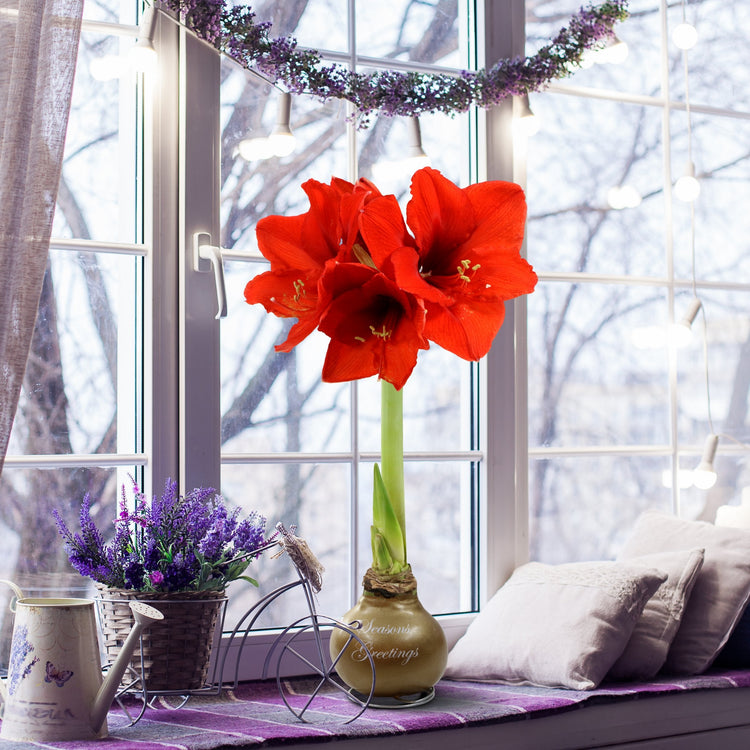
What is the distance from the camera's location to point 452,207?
130 centimetres

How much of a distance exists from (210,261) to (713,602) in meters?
1.30

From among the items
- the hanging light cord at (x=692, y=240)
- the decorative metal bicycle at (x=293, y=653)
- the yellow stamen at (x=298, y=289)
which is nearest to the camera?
the yellow stamen at (x=298, y=289)

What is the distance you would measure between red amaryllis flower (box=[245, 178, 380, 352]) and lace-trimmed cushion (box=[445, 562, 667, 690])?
99cm

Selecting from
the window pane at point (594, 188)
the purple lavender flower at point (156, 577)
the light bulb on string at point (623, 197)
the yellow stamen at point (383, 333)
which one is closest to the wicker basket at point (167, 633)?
the purple lavender flower at point (156, 577)

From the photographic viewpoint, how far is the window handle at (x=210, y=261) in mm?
2021

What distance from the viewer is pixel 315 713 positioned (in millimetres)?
1776

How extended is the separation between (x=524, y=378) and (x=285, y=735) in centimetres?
110

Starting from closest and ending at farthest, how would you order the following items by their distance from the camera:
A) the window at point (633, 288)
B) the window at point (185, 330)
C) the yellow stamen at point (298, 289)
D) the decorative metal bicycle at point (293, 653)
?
the yellow stamen at point (298, 289) → the decorative metal bicycle at point (293, 653) → the window at point (185, 330) → the window at point (633, 288)

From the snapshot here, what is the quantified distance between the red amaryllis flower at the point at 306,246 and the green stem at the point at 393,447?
41cm

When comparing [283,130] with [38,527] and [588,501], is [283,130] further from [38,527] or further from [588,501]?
[588,501]

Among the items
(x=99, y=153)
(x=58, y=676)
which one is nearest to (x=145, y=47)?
(x=99, y=153)

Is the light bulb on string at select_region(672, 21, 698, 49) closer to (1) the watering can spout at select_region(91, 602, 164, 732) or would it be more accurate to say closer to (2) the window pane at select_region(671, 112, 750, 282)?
(2) the window pane at select_region(671, 112, 750, 282)

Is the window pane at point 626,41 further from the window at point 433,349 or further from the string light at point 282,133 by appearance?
the string light at point 282,133

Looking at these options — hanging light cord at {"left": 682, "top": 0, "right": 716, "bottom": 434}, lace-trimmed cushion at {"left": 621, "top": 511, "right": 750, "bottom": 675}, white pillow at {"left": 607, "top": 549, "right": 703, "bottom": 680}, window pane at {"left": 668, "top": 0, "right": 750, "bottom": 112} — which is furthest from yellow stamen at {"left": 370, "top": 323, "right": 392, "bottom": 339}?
window pane at {"left": 668, "top": 0, "right": 750, "bottom": 112}
